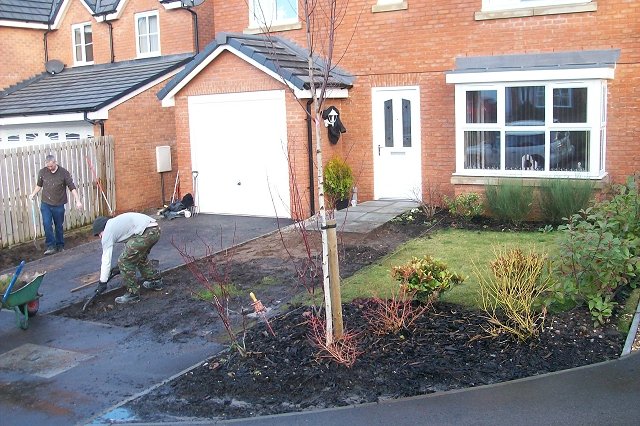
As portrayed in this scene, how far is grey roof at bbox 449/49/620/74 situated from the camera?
43.0 ft

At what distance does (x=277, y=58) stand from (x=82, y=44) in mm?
10557

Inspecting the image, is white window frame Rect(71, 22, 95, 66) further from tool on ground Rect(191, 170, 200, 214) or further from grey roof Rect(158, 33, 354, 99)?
tool on ground Rect(191, 170, 200, 214)

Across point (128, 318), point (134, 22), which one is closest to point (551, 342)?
point (128, 318)

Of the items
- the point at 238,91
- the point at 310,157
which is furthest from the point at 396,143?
the point at 238,91

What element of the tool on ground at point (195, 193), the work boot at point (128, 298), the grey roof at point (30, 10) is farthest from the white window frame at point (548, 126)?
the grey roof at point (30, 10)

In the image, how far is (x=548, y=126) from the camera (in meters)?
13.3

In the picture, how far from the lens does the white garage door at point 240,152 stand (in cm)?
1526

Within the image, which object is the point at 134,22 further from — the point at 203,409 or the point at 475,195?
the point at 203,409

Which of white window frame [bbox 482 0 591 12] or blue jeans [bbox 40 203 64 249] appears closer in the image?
blue jeans [bbox 40 203 64 249]

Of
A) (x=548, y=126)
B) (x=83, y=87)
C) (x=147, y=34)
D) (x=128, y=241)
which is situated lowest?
(x=128, y=241)

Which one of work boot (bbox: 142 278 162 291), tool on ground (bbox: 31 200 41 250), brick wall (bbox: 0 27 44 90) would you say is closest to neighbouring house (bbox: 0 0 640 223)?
tool on ground (bbox: 31 200 41 250)

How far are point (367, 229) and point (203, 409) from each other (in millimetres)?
7085

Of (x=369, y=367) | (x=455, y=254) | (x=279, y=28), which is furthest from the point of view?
(x=279, y=28)

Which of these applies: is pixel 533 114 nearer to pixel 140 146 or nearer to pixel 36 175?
pixel 140 146
